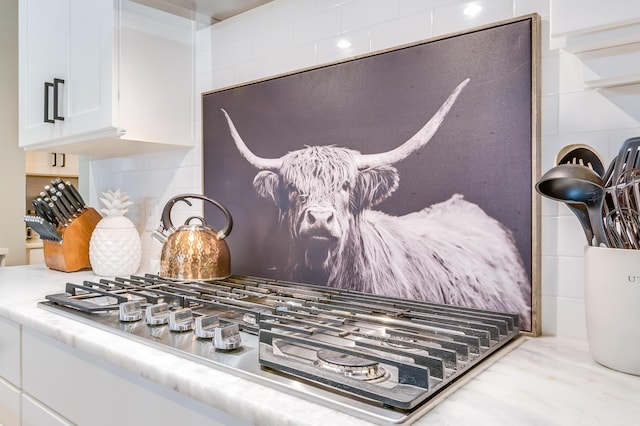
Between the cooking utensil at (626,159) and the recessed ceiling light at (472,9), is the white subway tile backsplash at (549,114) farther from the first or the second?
the recessed ceiling light at (472,9)

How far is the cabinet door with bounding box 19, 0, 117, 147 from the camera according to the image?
1490 millimetres

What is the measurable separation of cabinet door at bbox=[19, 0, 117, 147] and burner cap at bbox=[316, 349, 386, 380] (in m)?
1.18

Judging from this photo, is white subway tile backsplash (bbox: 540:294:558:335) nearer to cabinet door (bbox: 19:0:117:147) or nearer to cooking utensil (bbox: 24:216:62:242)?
cabinet door (bbox: 19:0:117:147)

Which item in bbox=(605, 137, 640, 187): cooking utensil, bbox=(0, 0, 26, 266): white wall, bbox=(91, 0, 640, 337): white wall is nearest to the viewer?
bbox=(605, 137, 640, 187): cooking utensil

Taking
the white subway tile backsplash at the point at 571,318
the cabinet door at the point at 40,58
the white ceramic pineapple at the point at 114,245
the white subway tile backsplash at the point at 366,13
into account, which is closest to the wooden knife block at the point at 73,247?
the white ceramic pineapple at the point at 114,245

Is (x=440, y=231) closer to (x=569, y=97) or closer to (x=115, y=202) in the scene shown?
(x=569, y=97)

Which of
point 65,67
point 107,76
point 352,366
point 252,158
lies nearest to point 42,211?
point 65,67

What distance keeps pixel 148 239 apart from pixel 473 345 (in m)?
1.52

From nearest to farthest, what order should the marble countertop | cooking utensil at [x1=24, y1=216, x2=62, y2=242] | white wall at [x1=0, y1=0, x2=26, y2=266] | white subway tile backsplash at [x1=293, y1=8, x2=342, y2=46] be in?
the marble countertop → white subway tile backsplash at [x1=293, y1=8, x2=342, y2=46] → cooking utensil at [x1=24, y1=216, x2=62, y2=242] → white wall at [x1=0, y1=0, x2=26, y2=266]

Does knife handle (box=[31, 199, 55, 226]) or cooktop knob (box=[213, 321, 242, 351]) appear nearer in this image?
cooktop knob (box=[213, 321, 242, 351])

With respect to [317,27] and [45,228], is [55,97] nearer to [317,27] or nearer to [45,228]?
[45,228]

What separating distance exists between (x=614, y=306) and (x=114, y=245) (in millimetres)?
1553

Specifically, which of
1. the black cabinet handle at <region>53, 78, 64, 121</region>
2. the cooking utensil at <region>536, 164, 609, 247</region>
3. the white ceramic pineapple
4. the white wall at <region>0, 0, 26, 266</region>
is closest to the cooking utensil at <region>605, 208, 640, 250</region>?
the cooking utensil at <region>536, 164, 609, 247</region>

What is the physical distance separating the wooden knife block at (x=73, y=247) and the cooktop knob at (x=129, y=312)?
1008 millimetres
